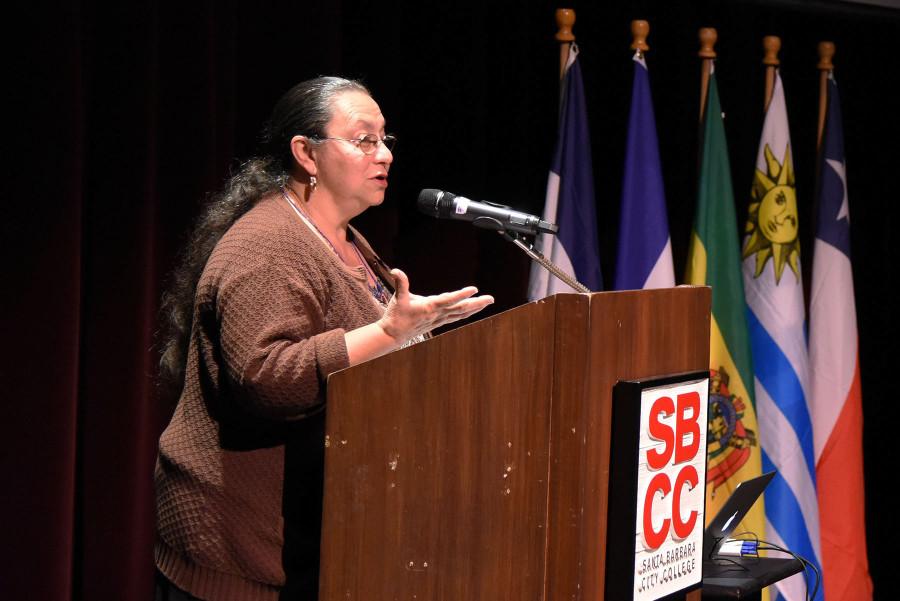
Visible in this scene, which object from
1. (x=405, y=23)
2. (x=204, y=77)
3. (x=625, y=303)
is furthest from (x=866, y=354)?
(x=625, y=303)

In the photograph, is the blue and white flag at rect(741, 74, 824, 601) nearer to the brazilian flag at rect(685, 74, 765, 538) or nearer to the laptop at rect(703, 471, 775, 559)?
the brazilian flag at rect(685, 74, 765, 538)

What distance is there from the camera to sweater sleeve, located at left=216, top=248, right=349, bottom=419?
1472 mm

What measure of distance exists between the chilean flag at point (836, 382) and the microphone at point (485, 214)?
203cm

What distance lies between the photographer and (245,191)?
6.13 feet

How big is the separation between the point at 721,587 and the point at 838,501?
1726mm

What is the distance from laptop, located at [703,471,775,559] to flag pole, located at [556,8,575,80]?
1.57 meters

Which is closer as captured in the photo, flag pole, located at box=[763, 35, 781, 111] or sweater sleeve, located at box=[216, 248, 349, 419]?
sweater sleeve, located at box=[216, 248, 349, 419]

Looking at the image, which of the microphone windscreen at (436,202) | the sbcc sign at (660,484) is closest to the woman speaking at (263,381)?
the microphone windscreen at (436,202)

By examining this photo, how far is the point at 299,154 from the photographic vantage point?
1.85m

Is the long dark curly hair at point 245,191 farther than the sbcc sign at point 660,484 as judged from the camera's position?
Yes

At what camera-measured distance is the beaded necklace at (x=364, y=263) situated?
1.79 m

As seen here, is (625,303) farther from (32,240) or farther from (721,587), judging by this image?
(32,240)

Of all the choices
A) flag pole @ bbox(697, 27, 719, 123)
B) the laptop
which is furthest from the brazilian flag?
the laptop

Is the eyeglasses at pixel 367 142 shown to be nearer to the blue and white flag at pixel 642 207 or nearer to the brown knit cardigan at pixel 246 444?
the brown knit cardigan at pixel 246 444
